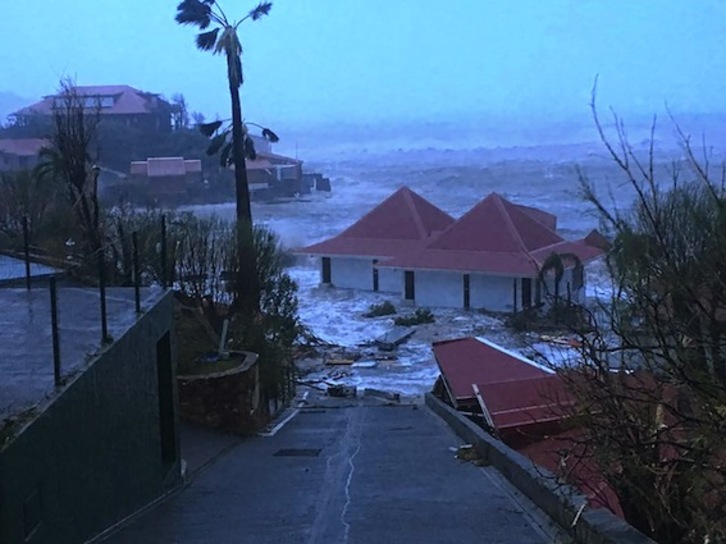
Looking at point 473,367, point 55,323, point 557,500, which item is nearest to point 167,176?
point 473,367

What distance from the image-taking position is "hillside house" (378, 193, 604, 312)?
42094 millimetres

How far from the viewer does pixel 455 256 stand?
4447 cm

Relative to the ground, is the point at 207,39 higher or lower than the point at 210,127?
higher

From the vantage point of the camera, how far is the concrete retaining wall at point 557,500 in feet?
19.8

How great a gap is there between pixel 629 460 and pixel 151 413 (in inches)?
201

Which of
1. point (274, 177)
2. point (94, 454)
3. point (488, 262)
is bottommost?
point (488, 262)

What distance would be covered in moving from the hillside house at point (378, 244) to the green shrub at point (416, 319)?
22.6ft

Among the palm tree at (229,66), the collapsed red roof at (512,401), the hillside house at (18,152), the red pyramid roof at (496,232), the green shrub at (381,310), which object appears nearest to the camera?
the collapsed red roof at (512,401)

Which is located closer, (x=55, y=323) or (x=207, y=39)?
(x=55, y=323)

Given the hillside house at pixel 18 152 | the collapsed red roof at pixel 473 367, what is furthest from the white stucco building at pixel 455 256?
the hillside house at pixel 18 152

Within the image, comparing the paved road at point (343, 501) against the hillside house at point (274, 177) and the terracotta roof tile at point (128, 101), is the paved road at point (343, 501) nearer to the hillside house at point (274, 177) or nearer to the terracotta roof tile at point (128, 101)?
the hillside house at point (274, 177)

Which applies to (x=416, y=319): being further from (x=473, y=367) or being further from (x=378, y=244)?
(x=473, y=367)

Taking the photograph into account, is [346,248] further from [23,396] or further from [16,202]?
[23,396]

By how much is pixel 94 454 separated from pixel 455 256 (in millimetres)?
37985
